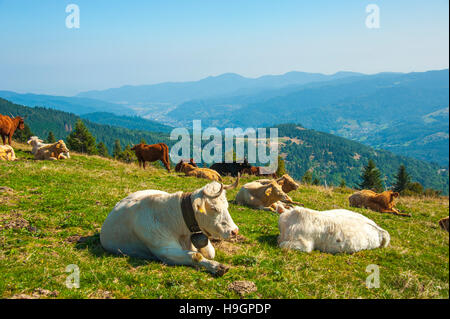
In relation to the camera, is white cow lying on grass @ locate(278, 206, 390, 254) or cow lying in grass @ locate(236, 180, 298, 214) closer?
white cow lying on grass @ locate(278, 206, 390, 254)

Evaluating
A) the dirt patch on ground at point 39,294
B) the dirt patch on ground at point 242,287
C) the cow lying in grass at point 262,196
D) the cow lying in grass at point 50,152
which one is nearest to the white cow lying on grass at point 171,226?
the dirt patch on ground at point 242,287

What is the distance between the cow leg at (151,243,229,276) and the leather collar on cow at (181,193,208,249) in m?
0.33

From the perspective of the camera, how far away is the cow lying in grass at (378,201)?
1459 centimetres

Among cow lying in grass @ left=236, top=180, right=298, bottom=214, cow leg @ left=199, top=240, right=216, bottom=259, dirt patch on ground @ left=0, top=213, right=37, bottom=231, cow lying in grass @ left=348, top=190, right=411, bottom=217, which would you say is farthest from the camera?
cow lying in grass @ left=348, top=190, right=411, bottom=217

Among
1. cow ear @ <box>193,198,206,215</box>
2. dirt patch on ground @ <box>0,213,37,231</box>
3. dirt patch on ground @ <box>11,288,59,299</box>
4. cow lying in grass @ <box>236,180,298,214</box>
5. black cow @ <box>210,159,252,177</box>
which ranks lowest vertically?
black cow @ <box>210,159,252,177</box>

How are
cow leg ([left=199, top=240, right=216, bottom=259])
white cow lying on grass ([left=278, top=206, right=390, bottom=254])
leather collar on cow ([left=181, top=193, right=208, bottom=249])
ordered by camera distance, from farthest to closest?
white cow lying on grass ([left=278, top=206, right=390, bottom=254]) < cow leg ([left=199, top=240, right=216, bottom=259]) < leather collar on cow ([left=181, top=193, right=208, bottom=249])

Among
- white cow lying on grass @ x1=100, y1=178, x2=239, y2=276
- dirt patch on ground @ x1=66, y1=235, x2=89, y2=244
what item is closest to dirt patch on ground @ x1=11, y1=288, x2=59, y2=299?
white cow lying on grass @ x1=100, y1=178, x2=239, y2=276

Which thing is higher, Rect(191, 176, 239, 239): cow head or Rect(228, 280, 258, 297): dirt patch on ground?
Rect(191, 176, 239, 239): cow head

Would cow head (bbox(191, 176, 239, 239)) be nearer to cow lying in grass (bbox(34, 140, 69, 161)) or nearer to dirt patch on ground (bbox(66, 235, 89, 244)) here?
dirt patch on ground (bbox(66, 235, 89, 244))

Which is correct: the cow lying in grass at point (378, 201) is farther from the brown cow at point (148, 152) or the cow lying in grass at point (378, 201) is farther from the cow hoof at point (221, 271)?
the brown cow at point (148, 152)

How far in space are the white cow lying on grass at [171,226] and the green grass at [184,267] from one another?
0.90 feet

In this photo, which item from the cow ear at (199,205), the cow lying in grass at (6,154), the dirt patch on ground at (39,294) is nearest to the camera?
the dirt patch on ground at (39,294)

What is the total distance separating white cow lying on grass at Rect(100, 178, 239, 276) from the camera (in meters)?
6.45

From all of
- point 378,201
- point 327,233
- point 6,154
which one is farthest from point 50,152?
point 378,201
